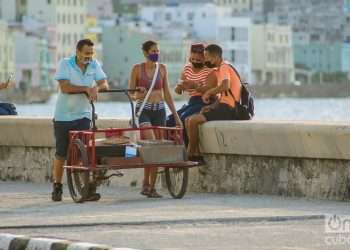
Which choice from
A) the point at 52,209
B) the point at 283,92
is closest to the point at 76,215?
the point at 52,209

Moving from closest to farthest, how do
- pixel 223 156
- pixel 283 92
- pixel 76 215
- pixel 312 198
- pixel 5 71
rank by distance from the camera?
1. pixel 76 215
2. pixel 312 198
3. pixel 223 156
4. pixel 5 71
5. pixel 283 92

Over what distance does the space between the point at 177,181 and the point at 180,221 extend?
2.74 metres

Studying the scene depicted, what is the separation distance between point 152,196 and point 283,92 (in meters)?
180

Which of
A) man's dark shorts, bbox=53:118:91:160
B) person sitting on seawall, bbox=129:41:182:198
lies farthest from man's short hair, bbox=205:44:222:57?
man's dark shorts, bbox=53:118:91:160

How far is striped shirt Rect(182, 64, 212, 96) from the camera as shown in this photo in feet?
52.1

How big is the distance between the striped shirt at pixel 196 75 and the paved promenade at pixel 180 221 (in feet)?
3.66

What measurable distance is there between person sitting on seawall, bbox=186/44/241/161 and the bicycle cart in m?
0.83

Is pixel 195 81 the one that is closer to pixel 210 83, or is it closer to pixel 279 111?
pixel 210 83

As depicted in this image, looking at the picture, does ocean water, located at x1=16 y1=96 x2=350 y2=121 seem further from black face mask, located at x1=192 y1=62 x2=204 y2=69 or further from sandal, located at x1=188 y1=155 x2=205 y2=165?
sandal, located at x1=188 y1=155 x2=205 y2=165

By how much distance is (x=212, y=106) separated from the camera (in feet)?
52.0

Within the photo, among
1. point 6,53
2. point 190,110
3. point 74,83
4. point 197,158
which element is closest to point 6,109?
point 190,110

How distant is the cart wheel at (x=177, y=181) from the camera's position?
14734 mm

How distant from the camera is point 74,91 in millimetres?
14820

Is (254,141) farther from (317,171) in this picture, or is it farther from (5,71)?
(5,71)
